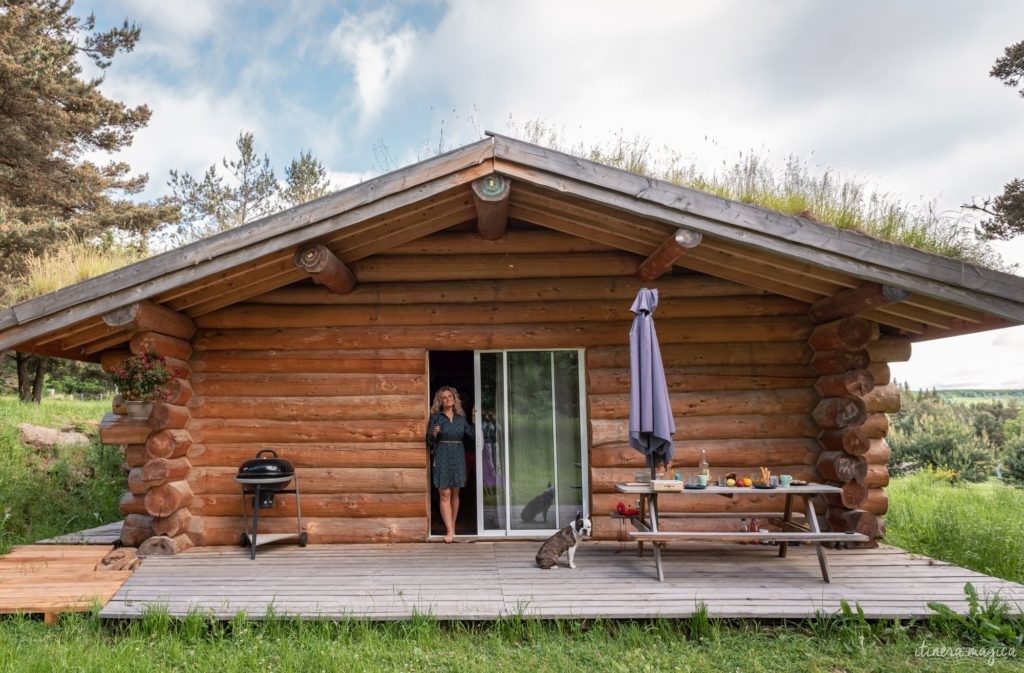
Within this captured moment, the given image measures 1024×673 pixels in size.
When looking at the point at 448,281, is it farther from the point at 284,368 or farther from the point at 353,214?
the point at 284,368

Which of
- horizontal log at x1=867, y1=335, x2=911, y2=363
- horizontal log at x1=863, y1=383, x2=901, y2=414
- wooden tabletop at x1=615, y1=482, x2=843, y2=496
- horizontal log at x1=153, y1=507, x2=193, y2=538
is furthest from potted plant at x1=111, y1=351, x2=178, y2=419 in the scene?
horizontal log at x1=867, y1=335, x2=911, y2=363

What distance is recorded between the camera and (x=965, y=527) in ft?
22.6

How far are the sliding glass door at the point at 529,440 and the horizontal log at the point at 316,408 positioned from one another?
0.88 meters

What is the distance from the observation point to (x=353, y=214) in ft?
17.1

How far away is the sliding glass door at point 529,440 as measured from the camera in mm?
6750

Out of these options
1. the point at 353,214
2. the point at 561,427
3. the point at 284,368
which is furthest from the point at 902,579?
the point at 284,368

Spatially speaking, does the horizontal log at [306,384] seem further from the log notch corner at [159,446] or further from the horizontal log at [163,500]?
Result: the horizontal log at [163,500]

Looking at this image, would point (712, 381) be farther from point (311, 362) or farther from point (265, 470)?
point (265, 470)

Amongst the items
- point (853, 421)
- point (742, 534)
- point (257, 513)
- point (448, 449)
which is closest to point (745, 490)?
point (742, 534)

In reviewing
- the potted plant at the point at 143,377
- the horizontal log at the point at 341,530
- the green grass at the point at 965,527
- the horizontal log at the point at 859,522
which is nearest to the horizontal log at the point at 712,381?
the horizontal log at the point at 859,522

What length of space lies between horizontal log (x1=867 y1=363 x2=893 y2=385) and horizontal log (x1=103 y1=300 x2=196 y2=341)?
7706 millimetres

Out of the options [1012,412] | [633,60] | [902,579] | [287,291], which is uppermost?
[633,60]

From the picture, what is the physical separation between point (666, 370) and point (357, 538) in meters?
4.12

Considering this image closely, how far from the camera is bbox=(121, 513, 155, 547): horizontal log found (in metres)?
→ 6.20
